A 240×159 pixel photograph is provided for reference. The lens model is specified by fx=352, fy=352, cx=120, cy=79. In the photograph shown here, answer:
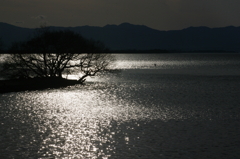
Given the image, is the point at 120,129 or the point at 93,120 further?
the point at 93,120

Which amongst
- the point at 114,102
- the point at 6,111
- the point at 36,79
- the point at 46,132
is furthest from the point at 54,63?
the point at 46,132

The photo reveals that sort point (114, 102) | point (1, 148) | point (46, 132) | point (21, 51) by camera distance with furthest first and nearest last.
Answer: point (21, 51) → point (114, 102) → point (46, 132) → point (1, 148)

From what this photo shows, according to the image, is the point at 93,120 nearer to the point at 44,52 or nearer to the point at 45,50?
the point at 44,52

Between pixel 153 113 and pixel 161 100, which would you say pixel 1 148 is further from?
pixel 161 100

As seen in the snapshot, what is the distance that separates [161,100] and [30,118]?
75.7 feet

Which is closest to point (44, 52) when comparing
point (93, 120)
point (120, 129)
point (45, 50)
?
point (45, 50)

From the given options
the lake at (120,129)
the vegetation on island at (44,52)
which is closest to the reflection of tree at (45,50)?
the vegetation on island at (44,52)

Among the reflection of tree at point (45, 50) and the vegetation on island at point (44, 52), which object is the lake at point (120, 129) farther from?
the reflection of tree at point (45, 50)

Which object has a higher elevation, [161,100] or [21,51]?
[21,51]

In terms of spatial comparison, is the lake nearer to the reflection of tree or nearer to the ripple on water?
the ripple on water

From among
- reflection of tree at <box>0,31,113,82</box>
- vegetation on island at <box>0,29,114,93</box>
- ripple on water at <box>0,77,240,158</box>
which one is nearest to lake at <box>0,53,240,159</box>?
ripple on water at <box>0,77,240,158</box>

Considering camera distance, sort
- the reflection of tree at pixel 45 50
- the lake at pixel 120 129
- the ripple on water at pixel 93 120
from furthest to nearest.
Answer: the reflection of tree at pixel 45 50 < the ripple on water at pixel 93 120 < the lake at pixel 120 129

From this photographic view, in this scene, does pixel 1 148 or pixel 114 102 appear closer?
pixel 1 148

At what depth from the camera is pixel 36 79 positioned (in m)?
74.2
